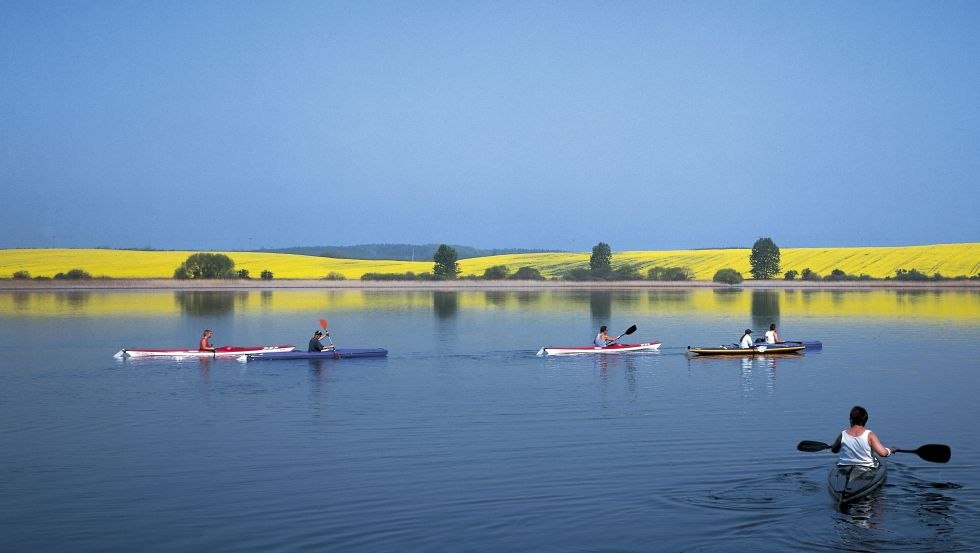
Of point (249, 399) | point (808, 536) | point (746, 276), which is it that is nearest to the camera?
point (808, 536)

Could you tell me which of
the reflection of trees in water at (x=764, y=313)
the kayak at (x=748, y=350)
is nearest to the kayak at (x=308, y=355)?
the kayak at (x=748, y=350)

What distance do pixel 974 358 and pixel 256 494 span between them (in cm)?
2728

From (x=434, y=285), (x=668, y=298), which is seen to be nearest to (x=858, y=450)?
(x=668, y=298)

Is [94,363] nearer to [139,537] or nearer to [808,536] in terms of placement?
[139,537]

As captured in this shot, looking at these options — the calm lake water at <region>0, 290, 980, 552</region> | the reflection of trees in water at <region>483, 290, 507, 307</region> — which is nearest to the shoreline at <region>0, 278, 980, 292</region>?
the reflection of trees in water at <region>483, 290, 507, 307</region>

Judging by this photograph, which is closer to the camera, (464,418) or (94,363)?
(464,418)

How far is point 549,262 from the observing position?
520 feet

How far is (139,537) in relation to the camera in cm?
1239

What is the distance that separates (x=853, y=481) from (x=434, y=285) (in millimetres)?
104597

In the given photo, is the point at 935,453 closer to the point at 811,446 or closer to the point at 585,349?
the point at 811,446

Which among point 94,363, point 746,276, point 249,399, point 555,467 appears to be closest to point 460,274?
point 746,276

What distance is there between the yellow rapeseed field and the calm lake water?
8999 cm

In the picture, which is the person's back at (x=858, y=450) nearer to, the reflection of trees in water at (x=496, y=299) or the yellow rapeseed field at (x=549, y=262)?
the reflection of trees in water at (x=496, y=299)

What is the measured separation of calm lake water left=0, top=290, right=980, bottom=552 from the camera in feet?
41.1
